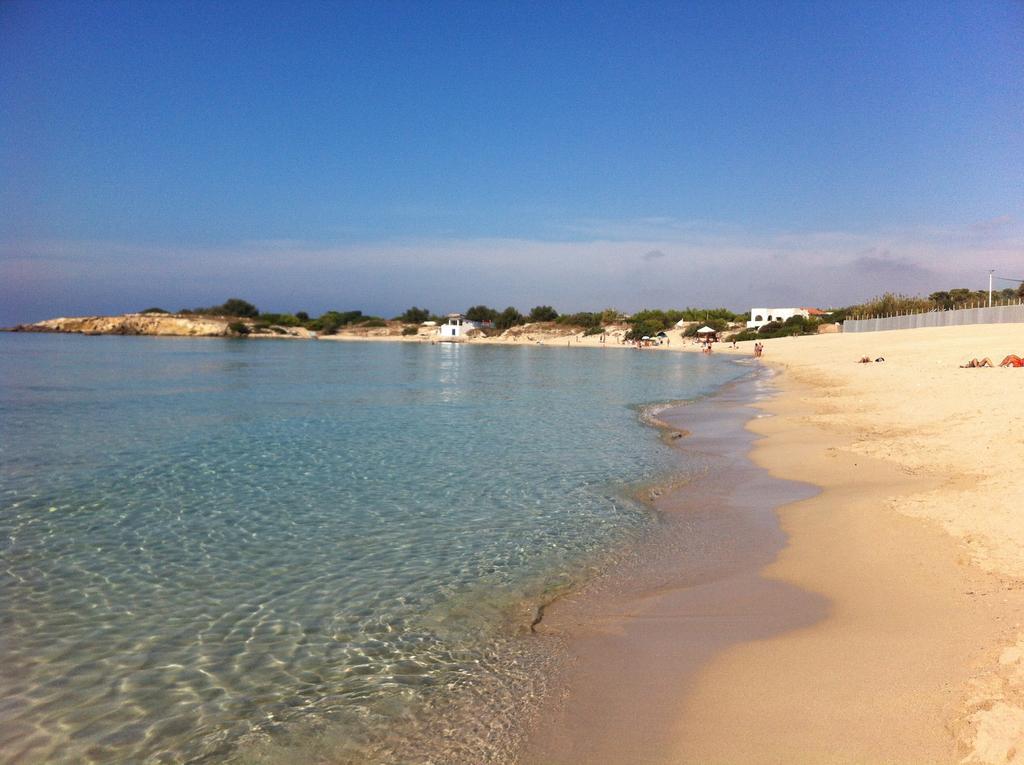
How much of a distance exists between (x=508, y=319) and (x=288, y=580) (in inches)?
5149

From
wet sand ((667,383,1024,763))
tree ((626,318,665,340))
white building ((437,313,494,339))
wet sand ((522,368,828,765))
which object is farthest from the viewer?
white building ((437,313,494,339))

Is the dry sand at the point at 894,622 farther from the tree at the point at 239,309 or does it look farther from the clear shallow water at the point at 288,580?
the tree at the point at 239,309

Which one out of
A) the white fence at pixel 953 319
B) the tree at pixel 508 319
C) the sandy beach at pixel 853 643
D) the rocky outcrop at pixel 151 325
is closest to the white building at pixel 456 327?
the tree at pixel 508 319

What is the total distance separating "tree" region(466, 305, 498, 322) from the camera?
14138 cm

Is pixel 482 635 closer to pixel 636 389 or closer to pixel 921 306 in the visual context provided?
pixel 636 389

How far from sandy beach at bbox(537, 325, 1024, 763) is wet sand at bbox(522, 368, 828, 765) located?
0.06 feet

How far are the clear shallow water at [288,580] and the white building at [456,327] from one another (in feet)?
375

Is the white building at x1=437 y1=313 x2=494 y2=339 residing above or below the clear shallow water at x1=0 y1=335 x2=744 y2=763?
above

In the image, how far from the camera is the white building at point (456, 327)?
12888cm

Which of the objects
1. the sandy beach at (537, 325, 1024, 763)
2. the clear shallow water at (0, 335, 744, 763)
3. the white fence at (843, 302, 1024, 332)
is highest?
the white fence at (843, 302, 1024, 332)

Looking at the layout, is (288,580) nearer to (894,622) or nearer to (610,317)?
(894,622)

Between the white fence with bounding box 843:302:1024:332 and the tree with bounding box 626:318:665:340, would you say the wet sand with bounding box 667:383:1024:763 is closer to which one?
the white fence with bounding box 843:302:1024:332

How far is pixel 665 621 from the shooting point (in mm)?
5086

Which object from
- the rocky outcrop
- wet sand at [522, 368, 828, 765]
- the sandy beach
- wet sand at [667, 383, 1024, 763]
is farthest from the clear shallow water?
the rocky outcrop
